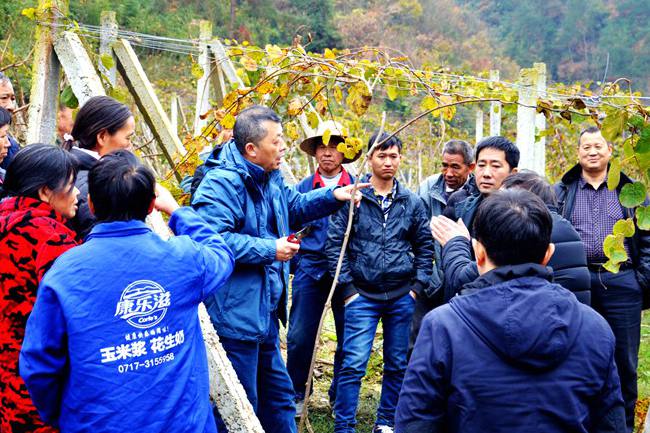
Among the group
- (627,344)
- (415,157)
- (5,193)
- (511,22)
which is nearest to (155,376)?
(5,193)

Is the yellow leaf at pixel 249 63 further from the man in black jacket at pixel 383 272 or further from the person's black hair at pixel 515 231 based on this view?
the person's black hair at pixel 515 231

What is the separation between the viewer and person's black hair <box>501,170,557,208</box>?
2812 mm

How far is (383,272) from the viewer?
4035 mm

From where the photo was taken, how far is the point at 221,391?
2.65 metres

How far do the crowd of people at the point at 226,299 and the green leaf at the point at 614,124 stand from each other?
338 millimetres

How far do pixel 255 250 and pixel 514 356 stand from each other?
4.83 feet

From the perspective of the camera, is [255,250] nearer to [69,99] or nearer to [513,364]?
[513,364]

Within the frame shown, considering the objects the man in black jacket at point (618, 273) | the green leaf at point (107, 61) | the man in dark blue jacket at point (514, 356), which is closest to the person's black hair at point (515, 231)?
the man in dark blue jacket at point (514, 356)

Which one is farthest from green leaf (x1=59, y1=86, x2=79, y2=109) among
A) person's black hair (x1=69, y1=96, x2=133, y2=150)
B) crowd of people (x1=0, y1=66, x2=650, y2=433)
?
person's black hair (x1=69, y1=96, x2=133, y2=150)

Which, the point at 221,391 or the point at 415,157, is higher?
the point at 415,157

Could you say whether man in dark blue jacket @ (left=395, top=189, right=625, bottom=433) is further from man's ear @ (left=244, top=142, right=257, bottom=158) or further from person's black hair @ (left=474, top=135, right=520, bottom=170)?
person's black hair @ (left=474, top=135, right=520, bottom=170)

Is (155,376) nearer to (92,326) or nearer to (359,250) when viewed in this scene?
(92,326)

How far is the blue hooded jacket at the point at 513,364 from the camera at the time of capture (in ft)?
5.47

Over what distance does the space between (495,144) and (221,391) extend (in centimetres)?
200
